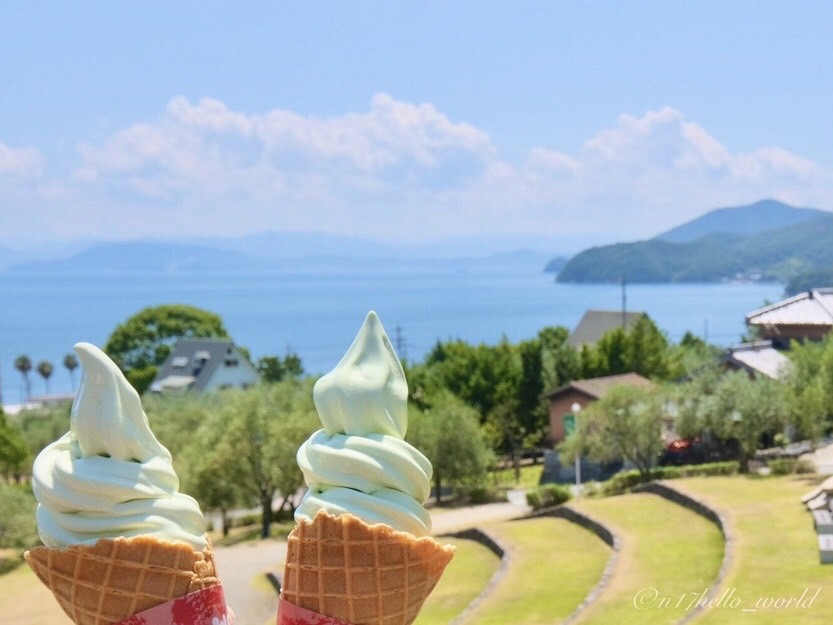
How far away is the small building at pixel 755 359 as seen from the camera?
40.2 metres

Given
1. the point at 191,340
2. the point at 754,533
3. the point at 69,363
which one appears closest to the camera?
the point at 754,533

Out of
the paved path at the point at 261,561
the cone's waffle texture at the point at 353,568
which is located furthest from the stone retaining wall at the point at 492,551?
the cone's waffle texture at the point at 353,568

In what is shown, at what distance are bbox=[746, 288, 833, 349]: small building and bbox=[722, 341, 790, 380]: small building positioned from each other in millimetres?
4469

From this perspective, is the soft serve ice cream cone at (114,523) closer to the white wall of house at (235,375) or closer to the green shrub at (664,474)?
the green shrub at (664,474)

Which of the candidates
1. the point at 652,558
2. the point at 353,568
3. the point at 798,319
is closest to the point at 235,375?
the point at 798,319

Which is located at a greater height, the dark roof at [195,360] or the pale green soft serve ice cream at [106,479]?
the pale green soft serve ice cream at [106,479]

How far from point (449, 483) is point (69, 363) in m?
64.7

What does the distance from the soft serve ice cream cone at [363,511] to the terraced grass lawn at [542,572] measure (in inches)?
409

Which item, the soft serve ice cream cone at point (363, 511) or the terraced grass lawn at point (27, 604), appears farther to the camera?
the terraced grass lawn at point (27, 604)

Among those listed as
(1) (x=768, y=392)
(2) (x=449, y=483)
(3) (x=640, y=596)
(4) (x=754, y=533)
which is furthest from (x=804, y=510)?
(2) (x=449, y=483)

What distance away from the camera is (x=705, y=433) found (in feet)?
124

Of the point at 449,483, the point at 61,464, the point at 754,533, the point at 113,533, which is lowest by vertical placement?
the point at 449,483

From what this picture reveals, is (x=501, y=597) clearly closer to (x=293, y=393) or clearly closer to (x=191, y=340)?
(x=293, y=393)

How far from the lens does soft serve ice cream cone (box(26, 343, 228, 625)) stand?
8336mm
